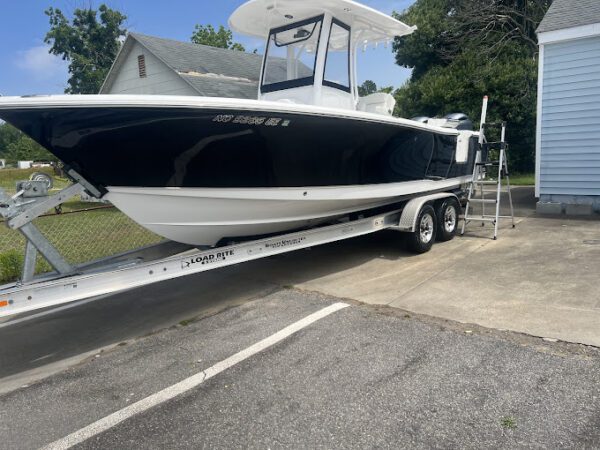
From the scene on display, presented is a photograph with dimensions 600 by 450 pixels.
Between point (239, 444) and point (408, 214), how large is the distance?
4.28 metres

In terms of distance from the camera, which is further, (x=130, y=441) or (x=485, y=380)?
(x=485, y=380)

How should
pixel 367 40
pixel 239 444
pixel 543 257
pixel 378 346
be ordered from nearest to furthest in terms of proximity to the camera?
pixel 239 444 → pixel 378 346 → pixel 543 257 → pixel 367 40

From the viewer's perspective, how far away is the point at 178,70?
14.0 metres

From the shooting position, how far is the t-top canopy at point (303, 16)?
538 centimetres

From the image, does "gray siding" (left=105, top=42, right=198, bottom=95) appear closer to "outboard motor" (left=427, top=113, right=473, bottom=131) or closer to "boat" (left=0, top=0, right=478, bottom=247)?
"outboard motor" (left=427, top=113, right=473, bottom=131)

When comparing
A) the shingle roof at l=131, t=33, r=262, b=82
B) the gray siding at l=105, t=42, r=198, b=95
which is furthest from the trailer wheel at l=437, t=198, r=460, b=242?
the shingle roof at l=131, t=33, r=262, b=82

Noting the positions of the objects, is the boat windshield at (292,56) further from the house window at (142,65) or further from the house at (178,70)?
the house window at (142,65)

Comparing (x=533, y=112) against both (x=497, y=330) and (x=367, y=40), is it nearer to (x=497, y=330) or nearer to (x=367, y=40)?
(x=367, y=40)

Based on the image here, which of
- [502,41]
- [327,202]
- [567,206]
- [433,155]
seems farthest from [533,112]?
[327,202]

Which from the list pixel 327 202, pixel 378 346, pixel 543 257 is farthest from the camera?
pixel 543 257

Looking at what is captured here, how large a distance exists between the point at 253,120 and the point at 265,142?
0.30m

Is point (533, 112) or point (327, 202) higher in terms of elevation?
point (533, 112)

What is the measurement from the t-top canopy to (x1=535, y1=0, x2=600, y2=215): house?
13.8ft

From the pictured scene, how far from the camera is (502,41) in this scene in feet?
61.7
